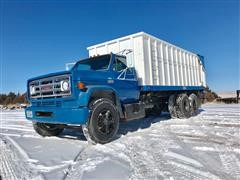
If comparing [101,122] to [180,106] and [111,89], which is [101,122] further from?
[180,106]

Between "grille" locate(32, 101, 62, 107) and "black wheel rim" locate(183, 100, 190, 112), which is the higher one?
"grille" locate(32, 101, 62, 107)

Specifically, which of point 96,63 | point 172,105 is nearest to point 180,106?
point 172,105

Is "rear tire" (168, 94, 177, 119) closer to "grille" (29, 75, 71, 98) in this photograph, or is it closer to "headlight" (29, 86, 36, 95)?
"grille" (29, 75, 71, 98)

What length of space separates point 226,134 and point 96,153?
3442 millimetres

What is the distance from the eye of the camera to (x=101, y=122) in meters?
5.00

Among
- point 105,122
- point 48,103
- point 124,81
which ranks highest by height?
point 124,81

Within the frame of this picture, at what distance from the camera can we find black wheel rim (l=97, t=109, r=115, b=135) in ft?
16.3

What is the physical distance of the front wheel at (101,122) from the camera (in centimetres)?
468

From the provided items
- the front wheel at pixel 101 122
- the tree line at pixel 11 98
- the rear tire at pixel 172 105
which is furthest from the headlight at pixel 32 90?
the tree line at pixel 11 98

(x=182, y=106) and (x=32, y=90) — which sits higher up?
(x=32, y=90)

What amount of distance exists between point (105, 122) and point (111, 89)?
0.87 metres

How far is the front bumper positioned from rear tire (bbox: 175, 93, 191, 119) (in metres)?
5.36

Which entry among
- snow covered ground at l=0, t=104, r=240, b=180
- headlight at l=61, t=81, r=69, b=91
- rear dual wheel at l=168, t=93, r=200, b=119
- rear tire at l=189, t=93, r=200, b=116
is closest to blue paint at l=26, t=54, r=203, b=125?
headlight at l=61, t=81, r=69, b=91

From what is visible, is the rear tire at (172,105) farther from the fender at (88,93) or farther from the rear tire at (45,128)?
the rear tire at (45,128)
